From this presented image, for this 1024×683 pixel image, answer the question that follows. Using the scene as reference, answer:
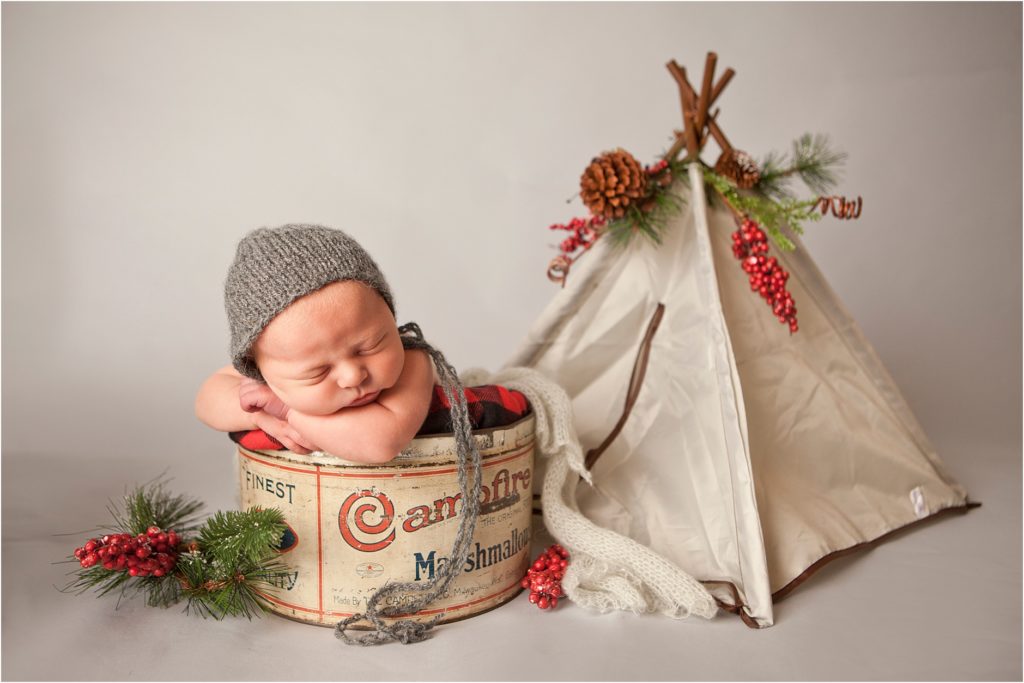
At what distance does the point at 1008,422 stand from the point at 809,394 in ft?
3.63

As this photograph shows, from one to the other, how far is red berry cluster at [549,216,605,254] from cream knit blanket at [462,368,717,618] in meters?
0.35

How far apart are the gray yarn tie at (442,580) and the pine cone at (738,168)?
2.65ft

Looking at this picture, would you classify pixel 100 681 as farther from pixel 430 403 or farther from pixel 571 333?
pixel 571 333

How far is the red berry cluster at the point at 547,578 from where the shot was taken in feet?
5.60

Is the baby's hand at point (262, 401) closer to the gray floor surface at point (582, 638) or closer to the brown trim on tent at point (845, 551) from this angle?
the gray floor surface at point (582, 638)

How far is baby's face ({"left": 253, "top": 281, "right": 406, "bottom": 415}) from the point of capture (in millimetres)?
1443

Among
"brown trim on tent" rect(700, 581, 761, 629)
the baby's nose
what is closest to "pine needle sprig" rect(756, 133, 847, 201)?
"brown trim on tent" rect(700, 581, 761, 629)

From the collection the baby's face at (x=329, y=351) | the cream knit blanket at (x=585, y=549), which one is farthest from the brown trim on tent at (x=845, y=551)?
the baby's face at (x=329, y=351)

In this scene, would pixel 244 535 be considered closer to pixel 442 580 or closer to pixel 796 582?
pixel 442 580

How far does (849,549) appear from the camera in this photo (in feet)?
6.37

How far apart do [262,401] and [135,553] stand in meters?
0.37

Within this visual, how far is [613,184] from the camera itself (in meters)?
1.95

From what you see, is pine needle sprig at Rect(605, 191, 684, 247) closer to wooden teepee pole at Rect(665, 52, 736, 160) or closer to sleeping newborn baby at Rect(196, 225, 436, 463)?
wooden teepee pole at Rect(665, 52, 736, 160)

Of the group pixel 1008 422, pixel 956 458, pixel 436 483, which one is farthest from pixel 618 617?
pixel 1008 422
